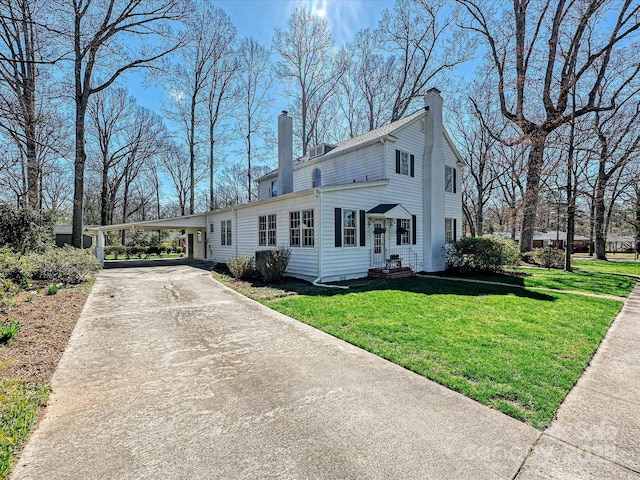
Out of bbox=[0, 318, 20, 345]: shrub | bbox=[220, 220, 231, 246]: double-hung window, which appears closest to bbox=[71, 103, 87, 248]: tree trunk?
bbox=[220, 220, 231, 246]: double-hung window

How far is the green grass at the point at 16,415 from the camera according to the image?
7.34 ft

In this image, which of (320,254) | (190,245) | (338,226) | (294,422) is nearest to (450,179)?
(338,226)

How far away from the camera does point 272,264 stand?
1072 centimetres

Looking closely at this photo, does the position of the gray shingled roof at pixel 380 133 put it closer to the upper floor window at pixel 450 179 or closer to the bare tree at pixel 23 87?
the upper floor window at pixel 450 179

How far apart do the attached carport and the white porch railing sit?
11960 mm

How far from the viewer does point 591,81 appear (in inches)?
673

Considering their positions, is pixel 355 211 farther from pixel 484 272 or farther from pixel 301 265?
pixel 484 272

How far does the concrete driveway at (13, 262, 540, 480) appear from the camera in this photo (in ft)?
7.41

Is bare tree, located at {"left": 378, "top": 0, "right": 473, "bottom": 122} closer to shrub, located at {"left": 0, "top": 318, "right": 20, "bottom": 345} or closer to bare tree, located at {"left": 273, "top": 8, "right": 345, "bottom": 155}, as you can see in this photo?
bare tree, located at {"left": 273, "top": 8, "right": 345, "bottom": 155}

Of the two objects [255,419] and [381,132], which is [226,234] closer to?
[381,132]

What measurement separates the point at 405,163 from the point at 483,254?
5295mm

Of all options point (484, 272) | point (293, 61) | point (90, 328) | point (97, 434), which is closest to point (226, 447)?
point (97, 434)

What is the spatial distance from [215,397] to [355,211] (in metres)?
9.12

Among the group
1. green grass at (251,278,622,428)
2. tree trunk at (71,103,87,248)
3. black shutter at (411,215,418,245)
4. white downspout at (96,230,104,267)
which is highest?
tree trunk at (71,103,87,248)
